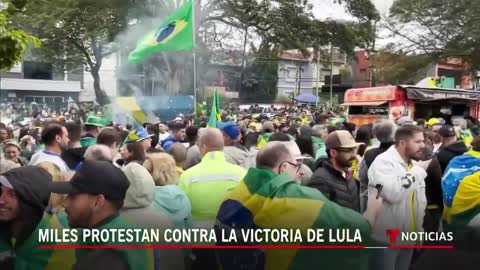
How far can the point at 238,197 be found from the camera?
339 centimetres

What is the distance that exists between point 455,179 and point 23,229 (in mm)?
3498

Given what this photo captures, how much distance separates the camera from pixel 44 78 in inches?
2096

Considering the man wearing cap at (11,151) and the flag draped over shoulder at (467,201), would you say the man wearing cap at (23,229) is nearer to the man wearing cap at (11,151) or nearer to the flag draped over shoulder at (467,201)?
the flag draped over shoulder at (467,201)

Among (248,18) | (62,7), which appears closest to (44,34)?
(62,7)

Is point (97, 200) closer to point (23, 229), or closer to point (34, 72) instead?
point (23, 229)

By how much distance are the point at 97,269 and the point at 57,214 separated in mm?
981

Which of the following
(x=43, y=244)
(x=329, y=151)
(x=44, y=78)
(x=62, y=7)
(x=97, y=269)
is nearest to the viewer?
(x=97, y=269)

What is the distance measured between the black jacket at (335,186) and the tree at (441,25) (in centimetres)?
2699

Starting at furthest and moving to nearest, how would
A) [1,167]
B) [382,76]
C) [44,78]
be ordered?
1. [44,78]
2. [382,76]
3. [1,167]

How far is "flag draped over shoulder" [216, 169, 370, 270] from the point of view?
2.96m

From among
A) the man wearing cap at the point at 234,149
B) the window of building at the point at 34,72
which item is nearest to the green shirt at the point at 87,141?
the man wearing cap at the point at 234,149

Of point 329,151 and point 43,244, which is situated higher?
point 329,151

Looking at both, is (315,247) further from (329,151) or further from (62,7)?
(62,7)

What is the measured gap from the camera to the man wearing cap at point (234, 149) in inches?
239
